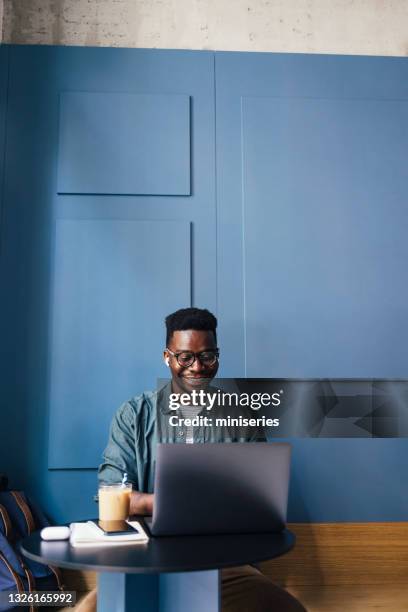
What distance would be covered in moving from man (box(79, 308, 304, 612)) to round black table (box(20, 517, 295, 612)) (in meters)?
0.40

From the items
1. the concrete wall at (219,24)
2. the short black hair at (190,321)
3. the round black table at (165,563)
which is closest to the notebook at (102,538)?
the round black table at (165,563)

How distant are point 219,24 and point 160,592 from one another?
2805 millimetres

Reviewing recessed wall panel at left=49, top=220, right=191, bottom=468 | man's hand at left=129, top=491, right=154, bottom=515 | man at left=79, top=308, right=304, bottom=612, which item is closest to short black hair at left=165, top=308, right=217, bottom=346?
man at left=79, top=308, right=304, bottom=612

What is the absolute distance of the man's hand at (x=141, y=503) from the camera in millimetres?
1827

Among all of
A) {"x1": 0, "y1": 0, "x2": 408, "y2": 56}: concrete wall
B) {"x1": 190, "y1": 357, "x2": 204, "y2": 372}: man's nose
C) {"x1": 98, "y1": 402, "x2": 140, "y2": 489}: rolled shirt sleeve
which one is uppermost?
{"x1": 0, "y1": 0, "x2": 408, "y2": 56}: concrete wall

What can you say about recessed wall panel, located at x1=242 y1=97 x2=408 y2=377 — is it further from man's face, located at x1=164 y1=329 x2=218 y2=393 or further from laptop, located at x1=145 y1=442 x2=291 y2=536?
laptop, located at x1=145 y1=442 x2=291 y2=536

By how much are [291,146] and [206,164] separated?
0.43m

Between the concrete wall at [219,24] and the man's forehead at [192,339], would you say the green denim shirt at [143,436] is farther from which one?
the concrete wall at [219,24]

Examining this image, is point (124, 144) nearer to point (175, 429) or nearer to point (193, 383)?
point (193, 383)

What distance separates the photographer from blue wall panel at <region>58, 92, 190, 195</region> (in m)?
2.88

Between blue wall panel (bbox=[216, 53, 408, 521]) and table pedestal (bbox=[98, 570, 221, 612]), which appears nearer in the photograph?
table pedestal (bbox=[98, 570, 221, 612])

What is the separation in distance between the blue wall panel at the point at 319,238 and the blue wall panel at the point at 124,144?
0.22 meters

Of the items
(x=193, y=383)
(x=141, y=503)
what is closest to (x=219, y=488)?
(x=141, y=503)

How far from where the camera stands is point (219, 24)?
3227 millimetres
